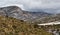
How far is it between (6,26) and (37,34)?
9.97 ft

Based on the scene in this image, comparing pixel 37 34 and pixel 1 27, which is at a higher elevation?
pixel 1 27

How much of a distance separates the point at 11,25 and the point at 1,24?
950 millimetres

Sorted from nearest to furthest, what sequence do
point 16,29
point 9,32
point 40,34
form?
point 9,32 < point 16,29 < point 40,34

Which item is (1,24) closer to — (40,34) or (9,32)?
(9,32)

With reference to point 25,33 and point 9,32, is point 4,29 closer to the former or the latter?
point 9,32

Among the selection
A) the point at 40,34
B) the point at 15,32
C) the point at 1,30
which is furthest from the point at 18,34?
the point at 40,34

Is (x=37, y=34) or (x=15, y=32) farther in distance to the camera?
(x=37, y=34)

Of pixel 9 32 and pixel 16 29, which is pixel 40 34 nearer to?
pixel 16 29

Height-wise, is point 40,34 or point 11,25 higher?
point 11,25

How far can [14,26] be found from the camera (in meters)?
17.9

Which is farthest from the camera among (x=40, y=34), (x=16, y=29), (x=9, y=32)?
(x=40, y=34)

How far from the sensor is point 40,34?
60.4ft

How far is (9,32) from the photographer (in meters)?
15.9

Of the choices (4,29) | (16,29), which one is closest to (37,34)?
(16,29)
